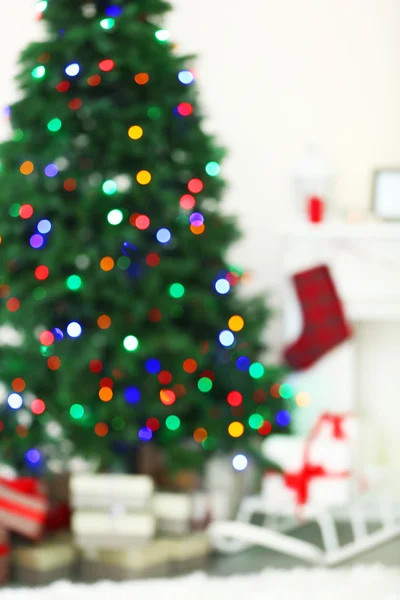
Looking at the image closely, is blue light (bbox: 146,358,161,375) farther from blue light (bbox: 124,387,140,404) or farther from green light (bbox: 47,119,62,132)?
green light (bbox: 47,119,62,132)

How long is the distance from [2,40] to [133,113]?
1411 millimetres

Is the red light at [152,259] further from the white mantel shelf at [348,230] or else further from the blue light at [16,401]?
the white mantel shelf at [348,230]

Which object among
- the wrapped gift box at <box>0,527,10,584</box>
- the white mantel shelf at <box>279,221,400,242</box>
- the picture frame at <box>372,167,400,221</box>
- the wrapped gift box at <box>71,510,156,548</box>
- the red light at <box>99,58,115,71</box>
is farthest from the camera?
the picture frame at <box>372,167,400,221</box>

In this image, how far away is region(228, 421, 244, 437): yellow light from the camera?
8.96 feet

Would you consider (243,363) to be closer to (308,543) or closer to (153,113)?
(308,543)

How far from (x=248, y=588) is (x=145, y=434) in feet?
1.91

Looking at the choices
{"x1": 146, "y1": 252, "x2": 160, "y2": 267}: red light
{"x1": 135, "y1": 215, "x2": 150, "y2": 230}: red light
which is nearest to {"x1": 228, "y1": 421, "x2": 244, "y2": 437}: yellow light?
{"x1": 146, "y1": 252, "x2": 160, "y2": 267}: red light

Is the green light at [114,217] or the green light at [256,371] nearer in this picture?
the green light at [114,217]

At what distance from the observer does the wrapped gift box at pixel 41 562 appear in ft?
7.88

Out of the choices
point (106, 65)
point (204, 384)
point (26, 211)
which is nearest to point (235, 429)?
point (204, 384)

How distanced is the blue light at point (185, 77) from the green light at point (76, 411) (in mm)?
1114

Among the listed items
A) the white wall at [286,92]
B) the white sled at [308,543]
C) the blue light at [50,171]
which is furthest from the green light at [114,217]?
the white wall at [286,92]

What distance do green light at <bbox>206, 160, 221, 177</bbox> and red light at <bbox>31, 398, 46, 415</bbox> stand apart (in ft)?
3.08

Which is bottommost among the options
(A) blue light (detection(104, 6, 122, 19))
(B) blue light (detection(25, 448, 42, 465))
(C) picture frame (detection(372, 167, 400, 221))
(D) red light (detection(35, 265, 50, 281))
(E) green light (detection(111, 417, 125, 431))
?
(B) blue light (detection(25, 448, 42, 465))
